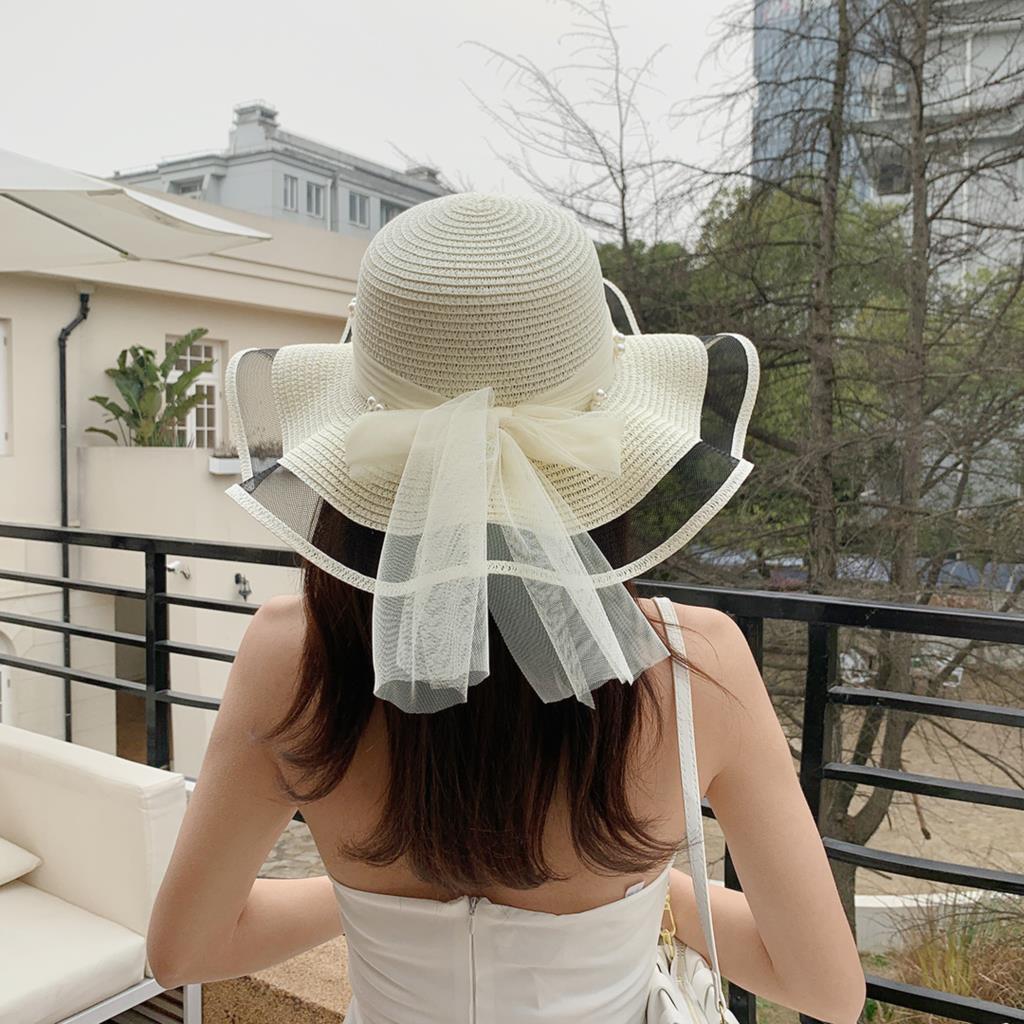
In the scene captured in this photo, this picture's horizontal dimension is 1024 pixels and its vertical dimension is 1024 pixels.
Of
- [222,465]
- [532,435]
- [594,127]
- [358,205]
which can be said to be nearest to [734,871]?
[532,435]

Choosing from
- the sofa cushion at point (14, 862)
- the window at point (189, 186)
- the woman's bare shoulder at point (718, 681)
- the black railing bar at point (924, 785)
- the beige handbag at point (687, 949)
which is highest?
the window at point (189, 186)

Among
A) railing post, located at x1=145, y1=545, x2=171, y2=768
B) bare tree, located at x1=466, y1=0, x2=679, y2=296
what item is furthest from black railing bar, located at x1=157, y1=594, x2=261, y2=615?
bare tree, located at x1=466, y1=0, x2=679, y2=296

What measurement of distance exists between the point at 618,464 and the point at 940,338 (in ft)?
22.1

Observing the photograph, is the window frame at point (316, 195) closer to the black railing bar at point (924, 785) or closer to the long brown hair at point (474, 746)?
the black railing bar at point (924, 785)

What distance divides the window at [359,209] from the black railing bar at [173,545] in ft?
48.7

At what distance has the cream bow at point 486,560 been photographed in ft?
2.04

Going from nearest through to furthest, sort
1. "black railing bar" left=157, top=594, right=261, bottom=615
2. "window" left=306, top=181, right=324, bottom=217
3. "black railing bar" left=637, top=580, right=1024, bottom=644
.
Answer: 1. "black railing bar" left=637, top=580, right=1024, bottom=644
2. "black railing bar" left=157, top=594, right=261, bottom=615
3. "window" left=306, top=181, right=324, bottom=217

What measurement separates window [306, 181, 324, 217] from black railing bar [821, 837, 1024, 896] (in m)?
17.3

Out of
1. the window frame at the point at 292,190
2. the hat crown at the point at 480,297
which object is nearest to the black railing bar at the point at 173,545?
the hat crown at the point at 480,297

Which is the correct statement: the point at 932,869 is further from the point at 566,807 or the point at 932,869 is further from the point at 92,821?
the point at 92,821

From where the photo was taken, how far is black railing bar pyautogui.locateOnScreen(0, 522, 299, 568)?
6.14ft

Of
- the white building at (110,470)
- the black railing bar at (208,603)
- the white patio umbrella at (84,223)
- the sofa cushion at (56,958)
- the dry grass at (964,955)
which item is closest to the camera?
the sofa cushion at (56,958)

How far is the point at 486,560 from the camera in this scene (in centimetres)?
64

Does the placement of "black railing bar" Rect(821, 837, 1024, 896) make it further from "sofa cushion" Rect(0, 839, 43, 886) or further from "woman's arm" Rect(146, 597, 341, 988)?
"sofa cushion" Rect(0, 839, 43, 886)
